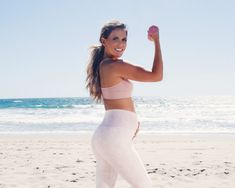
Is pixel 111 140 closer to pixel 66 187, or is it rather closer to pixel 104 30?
pixel 104 30

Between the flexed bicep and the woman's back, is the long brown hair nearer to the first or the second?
the woman's back

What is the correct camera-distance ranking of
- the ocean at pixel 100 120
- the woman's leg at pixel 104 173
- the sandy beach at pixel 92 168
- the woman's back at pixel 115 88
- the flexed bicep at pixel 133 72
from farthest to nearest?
the ocean at pixel 100 120 → the sandy beach at pixel 92 168 → the woman's leg at pixel 104 173 → the woman's back at pixel 115 88 → the flexed bicep at pixel 133 72

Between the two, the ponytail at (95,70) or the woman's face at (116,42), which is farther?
the ponytail at (95,70)

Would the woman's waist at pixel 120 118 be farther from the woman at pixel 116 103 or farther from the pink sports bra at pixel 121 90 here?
the pink sports bra at pixel 121 90

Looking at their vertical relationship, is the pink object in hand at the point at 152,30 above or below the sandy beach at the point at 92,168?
above

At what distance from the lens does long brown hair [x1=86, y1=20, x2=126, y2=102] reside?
2.95 m

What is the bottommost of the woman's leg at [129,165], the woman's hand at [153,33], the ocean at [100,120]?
the ocean at [100,120]

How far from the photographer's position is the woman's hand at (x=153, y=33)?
111 inches

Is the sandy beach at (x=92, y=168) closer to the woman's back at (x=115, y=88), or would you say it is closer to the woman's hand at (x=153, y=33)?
the woman's back at (x=115, y=88)

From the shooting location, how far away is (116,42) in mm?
2945

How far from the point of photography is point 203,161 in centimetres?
877

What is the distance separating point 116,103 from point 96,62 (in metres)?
0.38

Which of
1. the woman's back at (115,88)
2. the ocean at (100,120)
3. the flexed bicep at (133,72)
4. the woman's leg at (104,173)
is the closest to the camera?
the flexed bicep at (133,72)

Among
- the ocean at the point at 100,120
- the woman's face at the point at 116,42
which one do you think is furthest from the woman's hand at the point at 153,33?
the ocean at the point at 100,120
